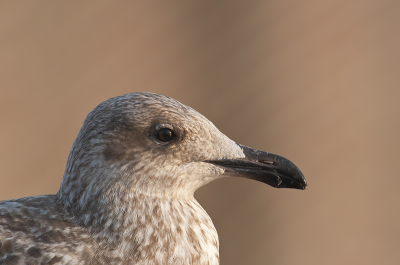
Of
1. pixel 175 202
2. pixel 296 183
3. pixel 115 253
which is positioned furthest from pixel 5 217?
pixel 296 183

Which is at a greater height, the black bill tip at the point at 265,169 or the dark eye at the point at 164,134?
the dark eye at the point at 164,134

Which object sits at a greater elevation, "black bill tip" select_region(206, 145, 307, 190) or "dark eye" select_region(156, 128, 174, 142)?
"dark eye" select_region(156, 128, 174, 142)

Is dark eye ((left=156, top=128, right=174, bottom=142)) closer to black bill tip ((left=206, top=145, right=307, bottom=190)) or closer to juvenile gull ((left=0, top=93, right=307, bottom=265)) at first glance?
juvenile gull ((left=0, top=93, right=307, bottom=265))

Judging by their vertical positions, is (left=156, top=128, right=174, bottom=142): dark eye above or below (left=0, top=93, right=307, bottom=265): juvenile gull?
above

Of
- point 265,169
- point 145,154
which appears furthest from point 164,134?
point 265,169

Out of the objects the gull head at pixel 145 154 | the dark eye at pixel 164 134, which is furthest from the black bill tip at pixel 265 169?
the dark eye at pixel 164 134

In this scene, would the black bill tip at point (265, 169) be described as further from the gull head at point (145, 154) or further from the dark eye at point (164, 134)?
the dark eye at point (164, 134)

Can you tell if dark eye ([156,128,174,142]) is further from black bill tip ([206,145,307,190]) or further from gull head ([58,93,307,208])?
black bill tip ([206,145,307,190])

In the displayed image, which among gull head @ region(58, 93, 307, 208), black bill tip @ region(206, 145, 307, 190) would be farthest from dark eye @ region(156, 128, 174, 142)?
black bill tip @ region(206, 145, 307, 190)

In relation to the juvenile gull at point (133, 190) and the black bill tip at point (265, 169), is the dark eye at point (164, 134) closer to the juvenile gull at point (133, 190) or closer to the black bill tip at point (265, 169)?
the juvenile gull at point (133, 190)
